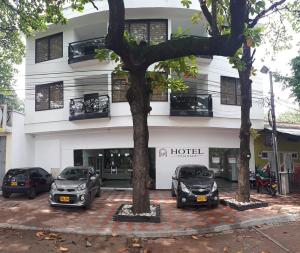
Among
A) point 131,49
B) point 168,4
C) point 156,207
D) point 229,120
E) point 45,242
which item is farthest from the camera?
point 229,120

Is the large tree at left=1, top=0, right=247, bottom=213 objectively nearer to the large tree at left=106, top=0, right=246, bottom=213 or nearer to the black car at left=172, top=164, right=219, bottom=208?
the large tree at left=106, top=0, right=246, bottom=213

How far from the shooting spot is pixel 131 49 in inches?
401

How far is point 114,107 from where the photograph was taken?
→ 18016 millimetres

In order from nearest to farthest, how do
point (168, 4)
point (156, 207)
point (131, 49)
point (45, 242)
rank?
1. point (45, 242)
2. point (131, 49)
3. point (156, 207)
4. point (168, 4)

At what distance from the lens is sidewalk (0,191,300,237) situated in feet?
31.1

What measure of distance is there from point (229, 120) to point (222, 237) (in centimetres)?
1084

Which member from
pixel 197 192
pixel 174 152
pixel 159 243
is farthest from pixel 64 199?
pixel 174 152

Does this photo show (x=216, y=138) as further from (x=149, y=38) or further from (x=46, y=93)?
(x=46, y=93)

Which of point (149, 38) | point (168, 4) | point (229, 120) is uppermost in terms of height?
point (168, 4)

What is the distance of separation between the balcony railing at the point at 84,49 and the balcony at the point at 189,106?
476 cm

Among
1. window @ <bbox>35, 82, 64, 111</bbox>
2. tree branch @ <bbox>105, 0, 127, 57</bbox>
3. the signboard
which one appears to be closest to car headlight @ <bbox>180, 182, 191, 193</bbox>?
tree branch @ <bbox>105, 0, 127, 57</bbox>

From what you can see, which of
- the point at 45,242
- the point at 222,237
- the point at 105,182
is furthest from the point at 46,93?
the point at 222,237

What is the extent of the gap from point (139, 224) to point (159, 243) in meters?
1.50

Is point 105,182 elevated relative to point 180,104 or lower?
lower
